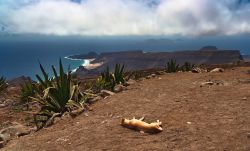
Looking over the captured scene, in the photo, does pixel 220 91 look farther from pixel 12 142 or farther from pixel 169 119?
pixel 12 142

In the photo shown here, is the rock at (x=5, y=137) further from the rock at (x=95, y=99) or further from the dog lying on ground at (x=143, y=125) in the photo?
the rock at (x=95, y=99)

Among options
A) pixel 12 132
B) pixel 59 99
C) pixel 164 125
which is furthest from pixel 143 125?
pixel 59 99

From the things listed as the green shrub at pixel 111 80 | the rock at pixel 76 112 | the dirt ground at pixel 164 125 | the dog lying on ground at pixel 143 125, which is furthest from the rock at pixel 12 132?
the green shrub at pixel 111 80

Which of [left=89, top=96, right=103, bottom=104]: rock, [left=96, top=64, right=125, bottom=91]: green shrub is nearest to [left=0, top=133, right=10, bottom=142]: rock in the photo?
[left=89, top=96, right=103, bottom=104]: rock

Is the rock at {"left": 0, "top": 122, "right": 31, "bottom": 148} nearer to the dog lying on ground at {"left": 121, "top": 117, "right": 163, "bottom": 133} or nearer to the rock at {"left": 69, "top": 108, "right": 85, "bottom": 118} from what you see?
the rock at {"left": 69, "top": 108, "right": 85, "bottom": 118}

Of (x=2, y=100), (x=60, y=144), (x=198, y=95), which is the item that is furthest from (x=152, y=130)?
(x=2, y=100)

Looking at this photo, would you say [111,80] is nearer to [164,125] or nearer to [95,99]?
[95,99]
